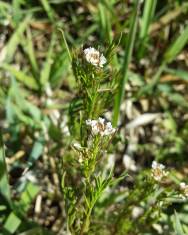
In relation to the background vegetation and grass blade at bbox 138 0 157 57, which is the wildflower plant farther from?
grass blade at bbox 138 0 157 57

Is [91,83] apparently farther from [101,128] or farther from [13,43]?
[13,43]

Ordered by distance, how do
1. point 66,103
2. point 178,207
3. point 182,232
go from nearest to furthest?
point 182,232 < point 178,207 < point 66,103

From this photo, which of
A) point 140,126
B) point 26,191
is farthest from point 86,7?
point 26,191

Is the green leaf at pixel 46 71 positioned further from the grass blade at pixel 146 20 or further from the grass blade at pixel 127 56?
the grass blade at pixel 127 56

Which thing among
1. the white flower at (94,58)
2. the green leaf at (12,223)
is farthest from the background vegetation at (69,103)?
the white flower at (94,58)

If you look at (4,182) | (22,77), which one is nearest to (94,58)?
(4,182)

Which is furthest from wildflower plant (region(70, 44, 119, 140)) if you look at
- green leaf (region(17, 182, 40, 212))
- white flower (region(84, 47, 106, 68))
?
green leaf (region(17, 182, 40, 212))

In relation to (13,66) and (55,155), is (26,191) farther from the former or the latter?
(13,66)
